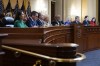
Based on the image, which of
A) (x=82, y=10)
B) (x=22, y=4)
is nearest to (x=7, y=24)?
(x=22, y=4)

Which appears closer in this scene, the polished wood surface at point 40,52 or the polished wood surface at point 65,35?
the polished wood surface at point 40,52

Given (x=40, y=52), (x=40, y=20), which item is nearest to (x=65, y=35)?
(x=40, y=20)

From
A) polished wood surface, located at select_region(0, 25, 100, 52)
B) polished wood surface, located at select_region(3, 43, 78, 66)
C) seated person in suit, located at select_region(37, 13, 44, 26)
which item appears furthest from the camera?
seated person in suit, located at select_region(37, 13, 44, 26)

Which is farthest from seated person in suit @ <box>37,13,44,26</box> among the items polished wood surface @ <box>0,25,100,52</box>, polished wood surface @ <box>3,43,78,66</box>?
polished wood surface @ <box>3,43,78,66</box>

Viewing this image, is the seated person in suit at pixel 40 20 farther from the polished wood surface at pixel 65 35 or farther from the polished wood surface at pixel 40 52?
the polished wood surface at pixel 40 52

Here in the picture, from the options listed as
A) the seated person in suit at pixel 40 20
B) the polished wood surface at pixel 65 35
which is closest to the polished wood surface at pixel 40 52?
the polished wood surface at pixel 65 35

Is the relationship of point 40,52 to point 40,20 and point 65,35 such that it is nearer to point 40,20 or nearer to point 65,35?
point 40,20

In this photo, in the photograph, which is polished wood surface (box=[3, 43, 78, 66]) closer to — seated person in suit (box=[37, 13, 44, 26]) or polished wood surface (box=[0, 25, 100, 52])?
polished wood surface (box=[0, 25, 100, 52])

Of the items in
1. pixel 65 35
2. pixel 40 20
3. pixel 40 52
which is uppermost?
pixel 40 20

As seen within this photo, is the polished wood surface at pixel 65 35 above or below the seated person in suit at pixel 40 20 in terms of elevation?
below

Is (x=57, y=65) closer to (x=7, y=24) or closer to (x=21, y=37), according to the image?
(x=21, y=37)

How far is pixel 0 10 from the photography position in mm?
9766

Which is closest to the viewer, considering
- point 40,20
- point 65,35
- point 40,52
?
point 40,52

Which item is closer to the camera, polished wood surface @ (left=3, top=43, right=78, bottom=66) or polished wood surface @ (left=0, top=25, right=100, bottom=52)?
polished wood surface @ (left=3, top=43, right=78, bottom=66)
